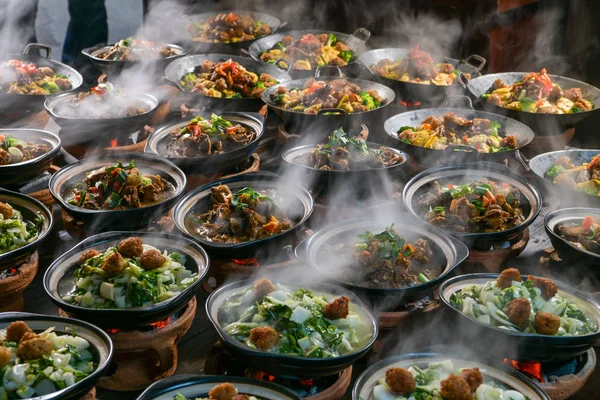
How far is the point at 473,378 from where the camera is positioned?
8.86 ft

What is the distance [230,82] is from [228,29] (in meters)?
1.80

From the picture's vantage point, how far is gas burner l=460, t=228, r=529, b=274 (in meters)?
4.02

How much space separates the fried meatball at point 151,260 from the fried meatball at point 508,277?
177 cm

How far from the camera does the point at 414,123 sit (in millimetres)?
5488

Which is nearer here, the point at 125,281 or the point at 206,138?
the point at 125,281

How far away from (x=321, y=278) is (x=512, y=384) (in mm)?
1100

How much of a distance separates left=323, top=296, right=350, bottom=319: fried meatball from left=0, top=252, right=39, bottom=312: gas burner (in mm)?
1848

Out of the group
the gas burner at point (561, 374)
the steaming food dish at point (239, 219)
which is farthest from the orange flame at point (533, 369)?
the steaming food dish at point (239, 219)

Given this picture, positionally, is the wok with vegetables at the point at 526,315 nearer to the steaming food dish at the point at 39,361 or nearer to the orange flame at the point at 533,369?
the orange flame at the point at 533,369

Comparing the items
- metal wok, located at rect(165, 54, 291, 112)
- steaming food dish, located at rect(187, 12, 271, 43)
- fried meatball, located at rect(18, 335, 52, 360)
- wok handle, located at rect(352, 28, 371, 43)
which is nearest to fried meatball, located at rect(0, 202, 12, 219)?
fried meatball, located at rect(18, 335, 52, 360)

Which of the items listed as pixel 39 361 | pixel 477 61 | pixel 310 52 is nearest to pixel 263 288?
pixel 39 361

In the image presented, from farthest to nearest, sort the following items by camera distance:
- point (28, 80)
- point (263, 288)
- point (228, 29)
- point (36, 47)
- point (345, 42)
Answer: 1. point (228, 29)
2. point (345, 42)
3. point (36, 47)
4. point (28, 80)
5. point (263, 288)

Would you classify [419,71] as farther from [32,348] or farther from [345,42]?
[32,348]

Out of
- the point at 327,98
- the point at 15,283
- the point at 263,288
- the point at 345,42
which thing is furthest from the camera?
the point at 345,42
